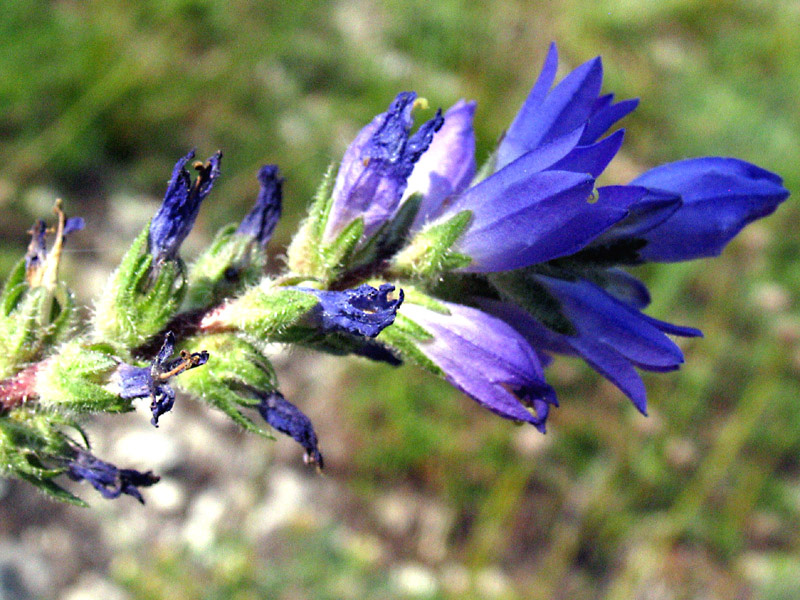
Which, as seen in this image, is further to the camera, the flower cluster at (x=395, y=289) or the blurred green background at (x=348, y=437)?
the blurred green background at (x=348, y=437)

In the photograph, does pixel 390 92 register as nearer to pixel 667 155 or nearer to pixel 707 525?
pixel 667 155

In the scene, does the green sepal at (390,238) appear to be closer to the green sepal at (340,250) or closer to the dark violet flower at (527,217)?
the green sepal at (340,250)

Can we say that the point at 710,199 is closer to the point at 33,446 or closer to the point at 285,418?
the point at 285,418

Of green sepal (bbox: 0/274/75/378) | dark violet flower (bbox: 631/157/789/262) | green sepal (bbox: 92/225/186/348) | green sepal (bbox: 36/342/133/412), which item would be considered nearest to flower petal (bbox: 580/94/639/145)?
dark violet flower (bbox: 631/157/789/262)

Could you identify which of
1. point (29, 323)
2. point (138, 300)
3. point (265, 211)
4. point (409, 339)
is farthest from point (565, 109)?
point (29, 323)

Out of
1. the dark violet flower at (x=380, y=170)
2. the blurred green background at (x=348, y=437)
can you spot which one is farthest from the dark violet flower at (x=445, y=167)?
the blurred green background at (x=348, y=437)

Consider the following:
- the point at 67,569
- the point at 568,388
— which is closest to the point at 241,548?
the point at 67,569
